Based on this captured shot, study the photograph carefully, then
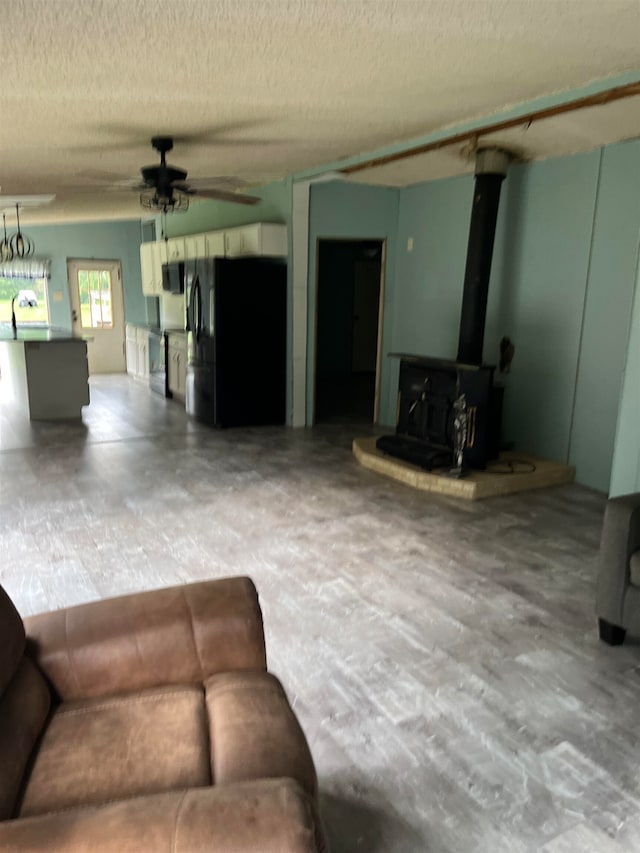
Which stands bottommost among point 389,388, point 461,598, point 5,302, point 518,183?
point 461,598

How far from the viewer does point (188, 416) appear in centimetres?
728

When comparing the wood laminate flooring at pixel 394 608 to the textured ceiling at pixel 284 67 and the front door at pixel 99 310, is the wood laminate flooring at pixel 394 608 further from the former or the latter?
the front door at pixel 99 310

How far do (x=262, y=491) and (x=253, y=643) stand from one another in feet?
9.87

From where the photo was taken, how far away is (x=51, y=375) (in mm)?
6977

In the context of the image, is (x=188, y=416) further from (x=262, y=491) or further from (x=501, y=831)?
(x=501, y=831)

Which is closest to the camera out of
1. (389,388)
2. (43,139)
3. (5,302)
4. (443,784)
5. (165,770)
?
(165,770)

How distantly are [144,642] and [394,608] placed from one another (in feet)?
5.30

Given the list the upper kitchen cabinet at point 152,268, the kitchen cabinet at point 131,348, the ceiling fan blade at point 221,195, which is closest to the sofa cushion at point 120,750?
the ceiling fan blade at point 221,195

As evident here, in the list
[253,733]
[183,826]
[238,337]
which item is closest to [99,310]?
[238,337]

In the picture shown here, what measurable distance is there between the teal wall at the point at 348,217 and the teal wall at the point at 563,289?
73cm

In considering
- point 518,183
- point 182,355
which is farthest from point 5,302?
point 518,183

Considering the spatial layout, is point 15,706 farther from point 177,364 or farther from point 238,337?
point 177,364

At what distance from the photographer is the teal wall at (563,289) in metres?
4.58

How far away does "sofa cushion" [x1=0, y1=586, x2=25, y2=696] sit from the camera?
146 centimetres
